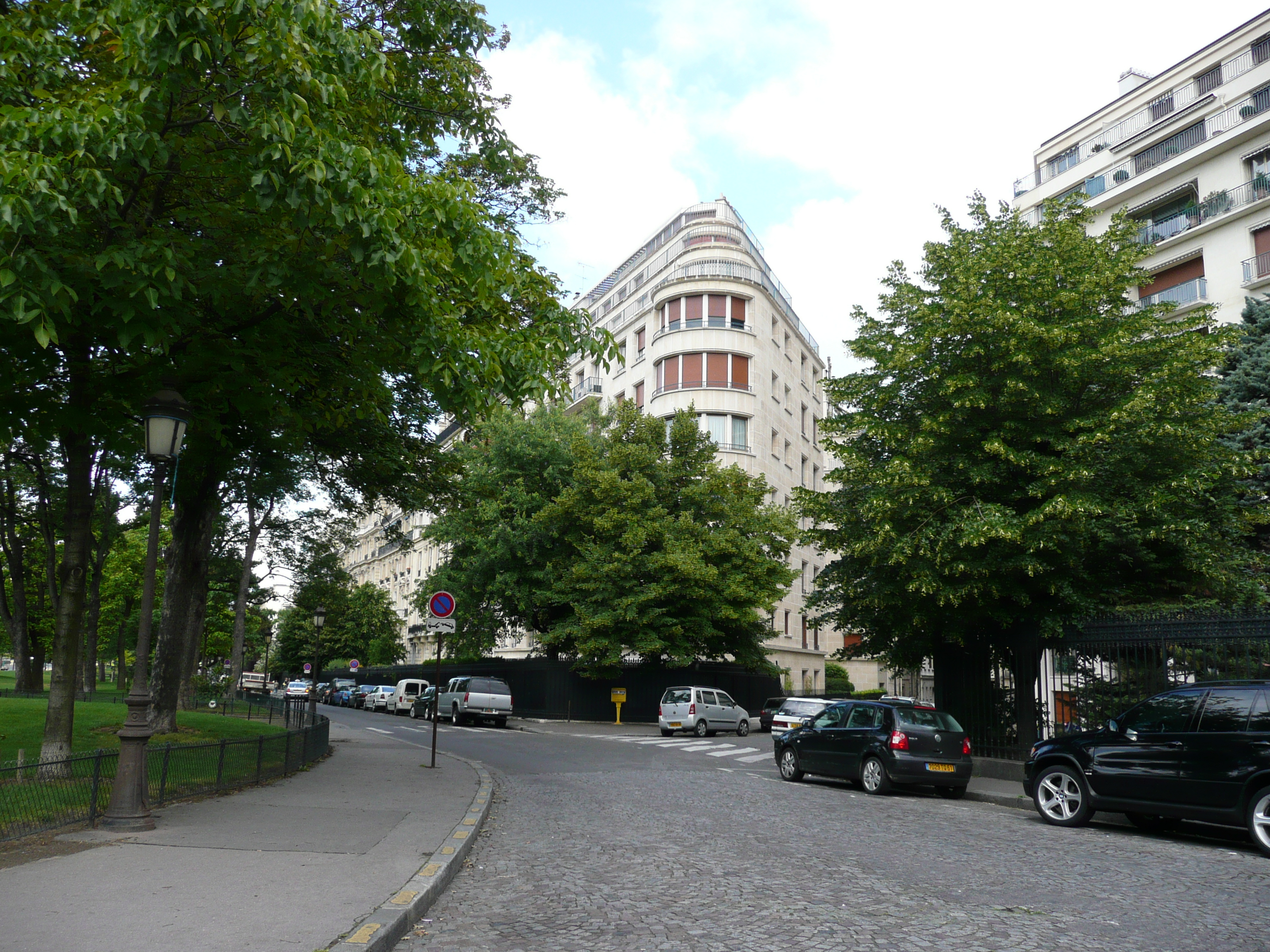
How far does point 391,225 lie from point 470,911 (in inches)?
213

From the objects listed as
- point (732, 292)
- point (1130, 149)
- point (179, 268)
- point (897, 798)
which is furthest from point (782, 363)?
point (179, 268)

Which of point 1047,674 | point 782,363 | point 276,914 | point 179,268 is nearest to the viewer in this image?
point 276,914

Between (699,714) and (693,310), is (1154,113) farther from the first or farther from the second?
(699,714)

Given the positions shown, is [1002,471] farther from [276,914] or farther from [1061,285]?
[276,914]

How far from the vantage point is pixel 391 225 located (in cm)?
802

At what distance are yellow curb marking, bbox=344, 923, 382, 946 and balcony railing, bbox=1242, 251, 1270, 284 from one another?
36426mm

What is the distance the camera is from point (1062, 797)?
37.7 feet

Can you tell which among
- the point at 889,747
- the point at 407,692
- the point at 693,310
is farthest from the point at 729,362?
the point at 889,747

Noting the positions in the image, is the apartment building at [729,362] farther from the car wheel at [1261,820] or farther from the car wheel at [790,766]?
the car wheel at [1261,820]

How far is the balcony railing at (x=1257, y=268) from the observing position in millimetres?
32812

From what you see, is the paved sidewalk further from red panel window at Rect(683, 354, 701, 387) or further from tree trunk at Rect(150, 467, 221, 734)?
red panel window at Rect(683, 354, 701, 387)

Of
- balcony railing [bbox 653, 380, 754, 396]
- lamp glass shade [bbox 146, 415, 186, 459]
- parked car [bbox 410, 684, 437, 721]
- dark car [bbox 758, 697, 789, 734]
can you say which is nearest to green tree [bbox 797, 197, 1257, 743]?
lamp glass shade [bbox 146, 415, 186, 459]

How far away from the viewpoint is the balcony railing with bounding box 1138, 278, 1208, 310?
34781mm

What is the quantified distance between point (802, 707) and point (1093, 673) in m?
11.6
